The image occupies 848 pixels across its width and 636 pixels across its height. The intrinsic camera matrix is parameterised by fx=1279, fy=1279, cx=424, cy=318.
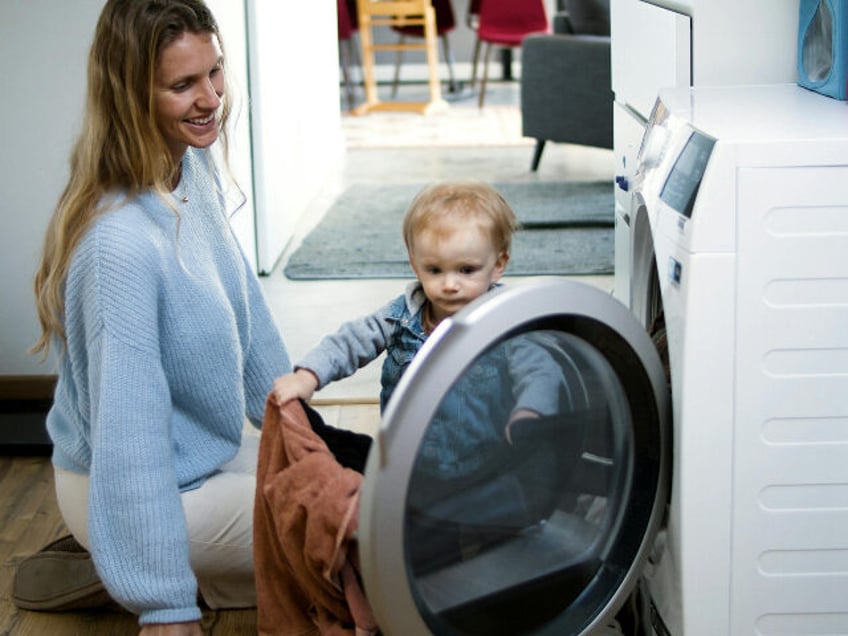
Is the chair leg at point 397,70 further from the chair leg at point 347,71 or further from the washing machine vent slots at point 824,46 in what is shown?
the washing machine vent slots at point 824,46

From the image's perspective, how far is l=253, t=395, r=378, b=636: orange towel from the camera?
148 centimetres

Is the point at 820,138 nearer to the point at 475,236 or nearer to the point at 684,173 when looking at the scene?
the point at 684,173

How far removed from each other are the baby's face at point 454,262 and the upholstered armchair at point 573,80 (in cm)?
318

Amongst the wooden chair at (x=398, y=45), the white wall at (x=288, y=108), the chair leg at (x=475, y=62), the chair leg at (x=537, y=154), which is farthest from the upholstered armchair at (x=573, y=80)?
the chair leg at (x=475, y=62)

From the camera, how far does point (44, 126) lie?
260 centimetres

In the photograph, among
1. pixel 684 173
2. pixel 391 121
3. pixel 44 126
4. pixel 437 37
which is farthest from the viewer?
pixel 437 37

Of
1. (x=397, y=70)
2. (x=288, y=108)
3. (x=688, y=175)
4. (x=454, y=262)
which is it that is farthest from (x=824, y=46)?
(x=397, y=70)

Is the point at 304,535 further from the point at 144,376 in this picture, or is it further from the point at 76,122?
the point at 76,122

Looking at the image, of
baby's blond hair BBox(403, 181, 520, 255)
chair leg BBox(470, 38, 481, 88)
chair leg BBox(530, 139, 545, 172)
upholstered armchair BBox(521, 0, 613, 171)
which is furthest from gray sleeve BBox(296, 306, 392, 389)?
chair leg BBox(470, 38, 481, 88)

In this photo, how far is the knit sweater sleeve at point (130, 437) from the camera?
167 cm

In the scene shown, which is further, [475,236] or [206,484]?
[206,484]

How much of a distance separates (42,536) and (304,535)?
890 millimetres

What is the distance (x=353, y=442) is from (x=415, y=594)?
37cm

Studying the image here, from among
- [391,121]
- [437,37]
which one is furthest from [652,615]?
[437,37]
